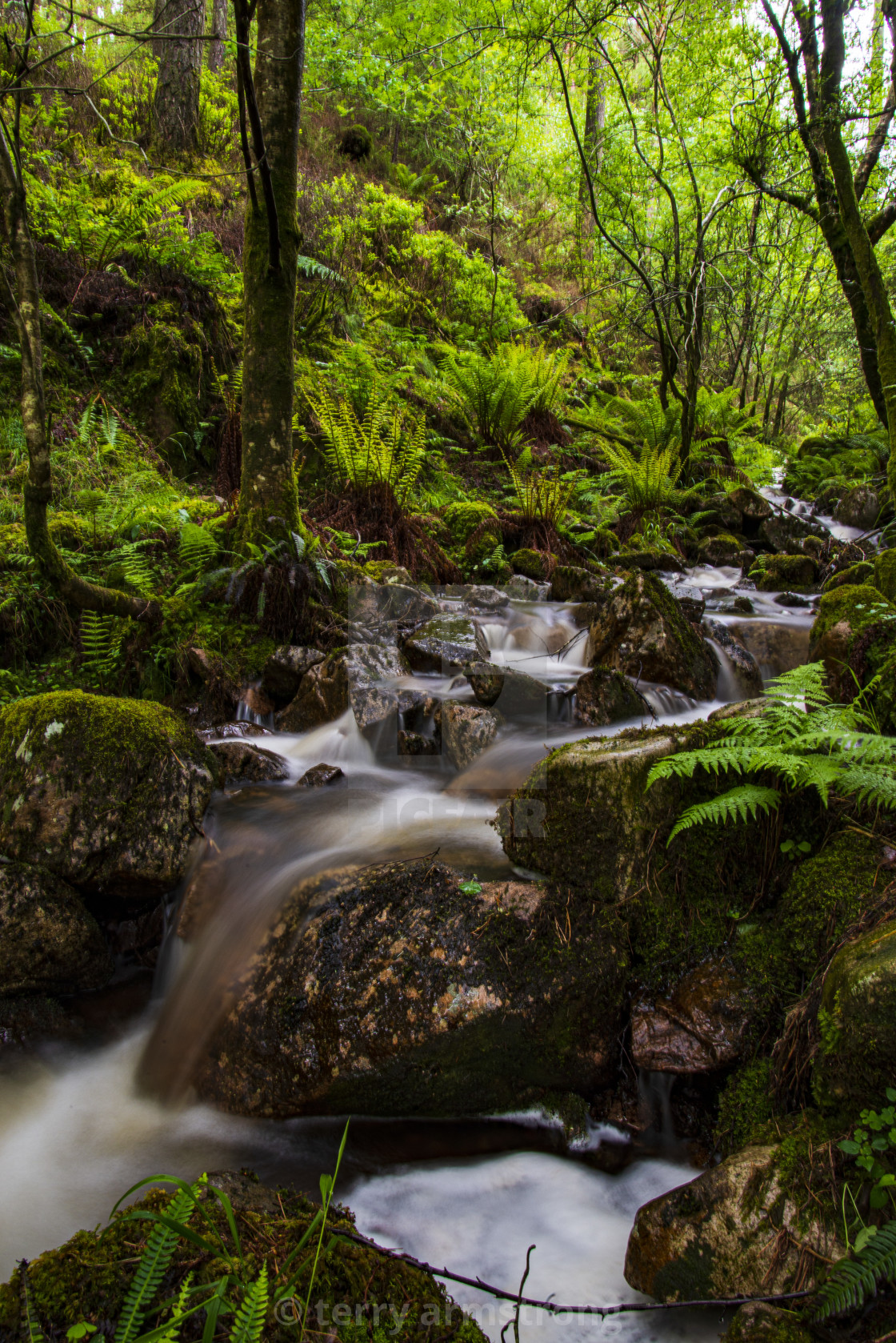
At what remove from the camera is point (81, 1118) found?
230 cm

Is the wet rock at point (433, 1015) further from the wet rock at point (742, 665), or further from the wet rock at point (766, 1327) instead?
the wet rock at point (742, 665)

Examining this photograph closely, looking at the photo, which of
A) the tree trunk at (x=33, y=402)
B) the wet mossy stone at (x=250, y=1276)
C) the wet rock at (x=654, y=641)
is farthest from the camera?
the wet rock at (x=654, y=641)

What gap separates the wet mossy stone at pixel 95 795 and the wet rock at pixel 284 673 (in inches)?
55.9

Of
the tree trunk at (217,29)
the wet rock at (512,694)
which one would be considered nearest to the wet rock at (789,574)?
the wet rock at (512,694)

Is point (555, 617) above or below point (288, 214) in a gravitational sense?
below

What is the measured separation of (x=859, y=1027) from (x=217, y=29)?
19.2 metres

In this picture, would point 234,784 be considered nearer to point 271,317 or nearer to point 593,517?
point 271,317

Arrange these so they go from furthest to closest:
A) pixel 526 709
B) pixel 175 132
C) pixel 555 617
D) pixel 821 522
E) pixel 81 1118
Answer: pixel 175 132 < pixel 821 522 < pixel 555 617 < pixel 526 709 < pixel 81 1118

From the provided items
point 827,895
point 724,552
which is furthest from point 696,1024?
point 724,552

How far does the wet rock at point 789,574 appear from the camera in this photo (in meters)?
7.00

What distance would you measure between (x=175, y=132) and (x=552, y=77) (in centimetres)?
582

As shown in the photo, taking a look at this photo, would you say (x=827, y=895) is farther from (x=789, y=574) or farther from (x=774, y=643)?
(x=789, y=574)

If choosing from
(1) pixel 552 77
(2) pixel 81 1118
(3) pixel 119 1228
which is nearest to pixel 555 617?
(2) pixel 81 1118

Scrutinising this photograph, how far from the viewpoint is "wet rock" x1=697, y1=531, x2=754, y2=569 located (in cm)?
789
